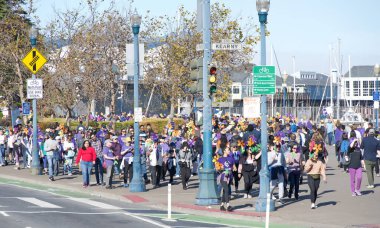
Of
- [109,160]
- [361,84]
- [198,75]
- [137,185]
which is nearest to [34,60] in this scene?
[109,160]

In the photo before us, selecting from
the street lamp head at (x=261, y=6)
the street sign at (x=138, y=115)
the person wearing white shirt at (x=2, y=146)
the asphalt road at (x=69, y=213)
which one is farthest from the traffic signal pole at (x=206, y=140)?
the person wearing white shirt at (x=2, y=146)

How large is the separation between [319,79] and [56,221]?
11151 cm

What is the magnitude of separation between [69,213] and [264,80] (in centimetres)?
616

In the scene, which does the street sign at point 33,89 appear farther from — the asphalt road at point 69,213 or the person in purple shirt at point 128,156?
the asphalt road at point 69,213

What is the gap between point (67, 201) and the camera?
87.7ft

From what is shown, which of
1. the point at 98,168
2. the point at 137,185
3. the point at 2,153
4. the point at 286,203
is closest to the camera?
the point at 286,203

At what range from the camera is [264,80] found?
22.7 m

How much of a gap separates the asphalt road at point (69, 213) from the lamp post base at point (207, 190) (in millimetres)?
1183

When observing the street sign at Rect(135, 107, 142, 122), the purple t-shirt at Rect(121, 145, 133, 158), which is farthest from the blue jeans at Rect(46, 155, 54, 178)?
the street sign at Rect(135, 107, 142, 122)

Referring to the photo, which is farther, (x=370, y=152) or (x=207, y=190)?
(x=370, y=152)

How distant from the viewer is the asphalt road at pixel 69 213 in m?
20.4

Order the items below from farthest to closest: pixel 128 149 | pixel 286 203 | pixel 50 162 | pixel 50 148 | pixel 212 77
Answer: pixel 50 148 < pixel 50 162 < pixel 128 149 < pixel 286 203 < pixel 212 77

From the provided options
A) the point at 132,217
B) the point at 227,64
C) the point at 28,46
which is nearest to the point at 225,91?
the point at 227,64

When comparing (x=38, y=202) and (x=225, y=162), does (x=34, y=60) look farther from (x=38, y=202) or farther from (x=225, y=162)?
(x=225, y=162)
